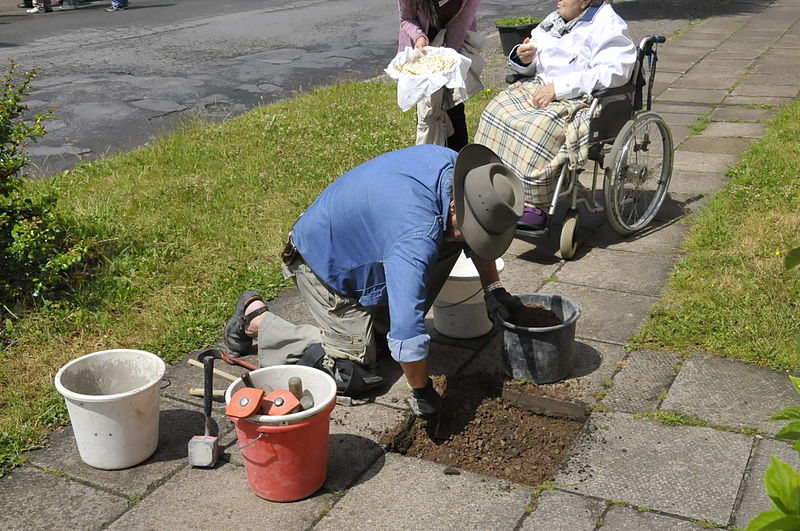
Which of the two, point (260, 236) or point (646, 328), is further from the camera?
point (260, 236)

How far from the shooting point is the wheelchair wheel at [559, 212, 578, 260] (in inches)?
209

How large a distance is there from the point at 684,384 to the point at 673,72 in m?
7.58

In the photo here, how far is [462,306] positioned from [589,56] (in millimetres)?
1868

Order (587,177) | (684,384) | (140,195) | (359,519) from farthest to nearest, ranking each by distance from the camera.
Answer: (587,177) < (140,195) < (684,384) < (359,519)

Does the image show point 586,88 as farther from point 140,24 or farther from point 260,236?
point 140,24

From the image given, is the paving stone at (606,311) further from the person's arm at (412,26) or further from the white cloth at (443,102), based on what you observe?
the person's arm at (412,26)

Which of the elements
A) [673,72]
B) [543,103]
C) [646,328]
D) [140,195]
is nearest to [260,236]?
[140,195]

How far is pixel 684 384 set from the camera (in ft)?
13.0

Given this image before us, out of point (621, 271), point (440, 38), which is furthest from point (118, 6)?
point (621, 271)

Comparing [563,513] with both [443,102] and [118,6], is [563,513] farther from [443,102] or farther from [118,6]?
[118,6]

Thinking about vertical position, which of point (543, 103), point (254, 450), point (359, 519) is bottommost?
point (359, 519)

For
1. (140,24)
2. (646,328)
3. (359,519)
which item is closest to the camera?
(359,519)

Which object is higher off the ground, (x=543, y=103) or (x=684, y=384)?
(x=543, y=103)

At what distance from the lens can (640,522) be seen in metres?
3.07
